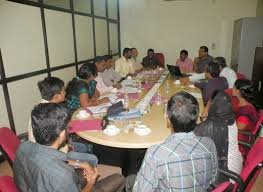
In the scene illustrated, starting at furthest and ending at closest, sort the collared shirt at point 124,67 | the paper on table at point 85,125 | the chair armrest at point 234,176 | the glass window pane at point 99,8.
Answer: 1. the glass window pane at point 99,8
2. the collared shirt at point 124,67
3. the paper on table at point 85,125
4. the chair armrest at point 234,176

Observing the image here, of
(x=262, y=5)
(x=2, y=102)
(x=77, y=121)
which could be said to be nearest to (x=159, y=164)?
(x=77, y=121)

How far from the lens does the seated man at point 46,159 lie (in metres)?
1.00

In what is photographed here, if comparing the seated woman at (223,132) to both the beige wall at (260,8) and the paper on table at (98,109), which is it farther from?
the beige wall at (260,8)

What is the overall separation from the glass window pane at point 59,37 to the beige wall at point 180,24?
9.76ft

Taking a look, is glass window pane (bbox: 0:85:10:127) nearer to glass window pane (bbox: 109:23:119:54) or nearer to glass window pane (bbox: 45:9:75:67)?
glass window pane (bbox: 45:9:75:67)

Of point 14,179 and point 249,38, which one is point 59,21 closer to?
point 14,179

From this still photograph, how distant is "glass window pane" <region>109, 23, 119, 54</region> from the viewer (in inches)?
253

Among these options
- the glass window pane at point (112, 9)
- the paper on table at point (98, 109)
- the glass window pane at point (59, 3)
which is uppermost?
the glass window pane at point (112, 9)

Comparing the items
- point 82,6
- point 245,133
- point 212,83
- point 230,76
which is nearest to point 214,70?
point 212,83

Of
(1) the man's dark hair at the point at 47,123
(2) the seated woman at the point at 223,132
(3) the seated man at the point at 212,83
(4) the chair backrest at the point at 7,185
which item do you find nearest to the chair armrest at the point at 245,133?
(2) the seated woman at the point at 223,132

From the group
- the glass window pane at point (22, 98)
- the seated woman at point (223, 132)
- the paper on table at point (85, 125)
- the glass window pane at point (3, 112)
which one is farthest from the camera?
the glass window pane at point (22, 98)

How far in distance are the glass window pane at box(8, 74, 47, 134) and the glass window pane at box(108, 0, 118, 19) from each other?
→ 3.62 m

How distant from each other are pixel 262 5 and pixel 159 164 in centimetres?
602

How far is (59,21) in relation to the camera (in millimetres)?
3828
